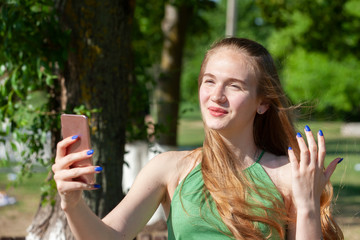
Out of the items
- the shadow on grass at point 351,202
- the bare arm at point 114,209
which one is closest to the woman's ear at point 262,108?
the bare arm at point 114,209

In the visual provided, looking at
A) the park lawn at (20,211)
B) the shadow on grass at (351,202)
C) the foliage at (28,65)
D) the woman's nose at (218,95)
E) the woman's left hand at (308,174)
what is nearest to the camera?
the woman's left hand at (308,174)

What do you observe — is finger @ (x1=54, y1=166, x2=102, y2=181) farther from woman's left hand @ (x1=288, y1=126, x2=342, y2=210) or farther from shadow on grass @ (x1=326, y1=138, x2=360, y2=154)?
shadow on grass @ (x1=326, y1=138, x2=360, y2=154)

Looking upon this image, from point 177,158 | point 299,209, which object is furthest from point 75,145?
point 299,209

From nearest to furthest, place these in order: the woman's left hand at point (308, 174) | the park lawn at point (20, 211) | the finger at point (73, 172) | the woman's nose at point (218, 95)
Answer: the finger at point (73, 172) < the woman's left hand at point (308, 174) < the woman's nose at point (218, 95) < the park lawn at point (20, 211)

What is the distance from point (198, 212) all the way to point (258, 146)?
1.71 ft

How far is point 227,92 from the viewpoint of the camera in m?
2.32

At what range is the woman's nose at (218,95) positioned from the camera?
2.29m

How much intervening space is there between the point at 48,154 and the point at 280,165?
2375 mm

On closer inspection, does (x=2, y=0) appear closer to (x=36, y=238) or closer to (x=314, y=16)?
(x=36, y=238)

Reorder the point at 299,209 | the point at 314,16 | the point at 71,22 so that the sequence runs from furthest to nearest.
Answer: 1. the point at 314,16
2. the point at 71,22
3. the point at 299,209

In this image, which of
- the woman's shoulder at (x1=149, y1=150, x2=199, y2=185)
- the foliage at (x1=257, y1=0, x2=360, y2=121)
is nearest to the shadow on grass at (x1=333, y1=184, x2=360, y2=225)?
the foliage at (x1=257, y1=0, x2=360, y2=121)

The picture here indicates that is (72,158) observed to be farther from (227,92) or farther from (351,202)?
(351,202)

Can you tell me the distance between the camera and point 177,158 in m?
2.51

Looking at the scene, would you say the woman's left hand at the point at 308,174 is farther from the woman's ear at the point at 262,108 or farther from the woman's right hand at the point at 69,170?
the woman's right hand at the point at 69,170
